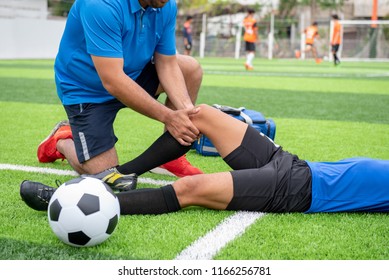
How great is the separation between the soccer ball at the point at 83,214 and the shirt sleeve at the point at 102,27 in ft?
3.57

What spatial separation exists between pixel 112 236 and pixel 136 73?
1655 millimetres

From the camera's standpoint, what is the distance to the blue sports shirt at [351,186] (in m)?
2.99

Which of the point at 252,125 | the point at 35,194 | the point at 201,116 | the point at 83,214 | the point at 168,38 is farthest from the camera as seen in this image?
the point at 252,125

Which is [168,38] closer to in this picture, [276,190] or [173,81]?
[173,81]

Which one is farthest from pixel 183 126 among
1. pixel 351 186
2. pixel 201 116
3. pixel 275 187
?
pixel 351 186

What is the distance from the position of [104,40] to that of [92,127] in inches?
27.6

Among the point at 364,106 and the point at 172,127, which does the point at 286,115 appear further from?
the point at 172,127

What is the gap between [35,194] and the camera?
9.87 feet

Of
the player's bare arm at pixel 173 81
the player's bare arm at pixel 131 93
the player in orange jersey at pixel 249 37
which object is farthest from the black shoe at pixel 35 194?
the player in orange jersey at pixel 249 37

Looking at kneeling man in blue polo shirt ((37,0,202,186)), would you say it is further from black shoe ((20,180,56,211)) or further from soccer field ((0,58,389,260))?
black shoe ((20,180,56,211))

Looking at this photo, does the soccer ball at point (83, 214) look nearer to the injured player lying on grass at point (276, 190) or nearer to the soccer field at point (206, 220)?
the soccer field at point (206, 220)

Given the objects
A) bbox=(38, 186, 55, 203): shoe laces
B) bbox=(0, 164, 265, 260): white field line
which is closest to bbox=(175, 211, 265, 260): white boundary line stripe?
bbox=(0, 164, 265, 260): white field line

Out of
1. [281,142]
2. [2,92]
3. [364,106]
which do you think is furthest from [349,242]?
[2,92]

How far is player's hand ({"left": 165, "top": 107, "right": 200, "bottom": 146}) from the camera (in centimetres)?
A: 330
